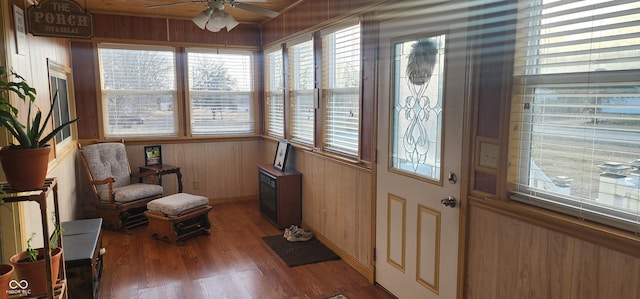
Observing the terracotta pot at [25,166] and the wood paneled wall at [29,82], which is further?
the wood paneled wall at [29,82]

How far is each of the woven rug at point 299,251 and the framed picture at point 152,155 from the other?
2.03 m

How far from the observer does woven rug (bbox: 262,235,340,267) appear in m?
3.76

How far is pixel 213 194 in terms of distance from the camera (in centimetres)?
586

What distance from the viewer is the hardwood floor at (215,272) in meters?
3.18

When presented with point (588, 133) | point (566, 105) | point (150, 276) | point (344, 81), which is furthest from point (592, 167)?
point (150, 276)

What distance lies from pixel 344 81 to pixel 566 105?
2.13m

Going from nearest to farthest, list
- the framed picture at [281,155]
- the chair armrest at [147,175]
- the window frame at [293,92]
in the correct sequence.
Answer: the window frame at [293,92] < the framed picture at [281,155] < the chair armrest at [147,175]

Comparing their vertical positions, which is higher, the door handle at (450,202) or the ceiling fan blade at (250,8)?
the ceiling fan blade at (250,8)

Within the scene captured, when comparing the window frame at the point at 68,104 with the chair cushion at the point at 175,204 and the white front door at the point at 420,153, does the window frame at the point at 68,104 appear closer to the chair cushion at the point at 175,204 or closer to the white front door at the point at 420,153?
the chair cushion at the point at 175,204

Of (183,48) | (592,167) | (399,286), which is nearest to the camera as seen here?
(592,167)

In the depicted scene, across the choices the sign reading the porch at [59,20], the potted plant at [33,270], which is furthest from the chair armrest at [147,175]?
the potted plant at [33,270]

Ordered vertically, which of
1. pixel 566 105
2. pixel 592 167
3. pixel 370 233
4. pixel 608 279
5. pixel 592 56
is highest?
pixel 592 56

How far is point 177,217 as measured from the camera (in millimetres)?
4172

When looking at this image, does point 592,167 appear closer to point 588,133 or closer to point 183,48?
point 588,133
